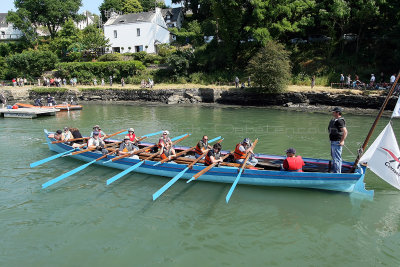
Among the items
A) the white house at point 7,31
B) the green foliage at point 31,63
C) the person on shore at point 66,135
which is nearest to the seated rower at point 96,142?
the person on shore at point 66,135

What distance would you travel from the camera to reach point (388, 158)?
29.2 ft

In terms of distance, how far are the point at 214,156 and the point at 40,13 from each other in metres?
61.9

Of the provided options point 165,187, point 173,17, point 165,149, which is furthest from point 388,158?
point 173,17

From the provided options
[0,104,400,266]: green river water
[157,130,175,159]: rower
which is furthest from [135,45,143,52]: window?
[157,130,175,159]: rower

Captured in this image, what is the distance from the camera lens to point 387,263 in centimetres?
693

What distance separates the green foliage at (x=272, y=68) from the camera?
28.8 m

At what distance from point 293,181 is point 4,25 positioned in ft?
247

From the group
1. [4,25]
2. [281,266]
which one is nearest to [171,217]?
[281,266]

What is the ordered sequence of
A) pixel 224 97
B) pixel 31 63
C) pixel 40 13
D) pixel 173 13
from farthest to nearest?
1. pixel 173 13
2. pixel 40 13
3. pixel 31 63
4. pixel 224 97

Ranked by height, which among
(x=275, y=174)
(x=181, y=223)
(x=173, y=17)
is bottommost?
(x=181, y=223)

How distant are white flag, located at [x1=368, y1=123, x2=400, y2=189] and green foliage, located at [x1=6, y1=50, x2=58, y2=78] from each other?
49339mm

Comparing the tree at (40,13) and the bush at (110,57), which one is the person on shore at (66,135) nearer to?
the bush at (110,57)

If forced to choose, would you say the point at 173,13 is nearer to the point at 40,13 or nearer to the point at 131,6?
the point at 131,6

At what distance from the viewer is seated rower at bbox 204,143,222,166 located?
10.9m
